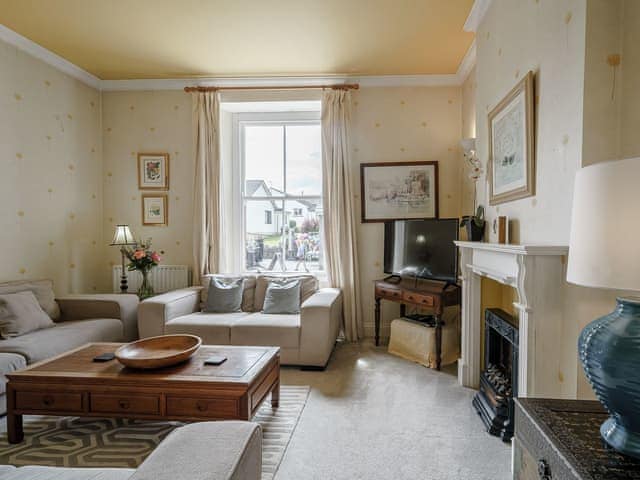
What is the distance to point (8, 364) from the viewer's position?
2438 millimetres

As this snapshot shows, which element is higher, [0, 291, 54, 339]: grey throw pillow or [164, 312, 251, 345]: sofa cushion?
[0, 291, 54, 339]: grey throw pillow

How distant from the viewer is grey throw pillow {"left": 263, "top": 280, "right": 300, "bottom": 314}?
3.77 metres

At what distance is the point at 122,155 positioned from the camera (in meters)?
4.58

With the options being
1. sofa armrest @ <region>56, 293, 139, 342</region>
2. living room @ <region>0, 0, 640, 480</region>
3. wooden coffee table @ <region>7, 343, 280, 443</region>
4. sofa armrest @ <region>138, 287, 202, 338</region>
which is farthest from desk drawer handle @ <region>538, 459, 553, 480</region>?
sofa armrest @ <region>56, 293, 139, 342</region>

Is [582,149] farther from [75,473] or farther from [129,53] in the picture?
[129,53]

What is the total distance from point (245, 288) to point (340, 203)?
Result: 1358 millimetres

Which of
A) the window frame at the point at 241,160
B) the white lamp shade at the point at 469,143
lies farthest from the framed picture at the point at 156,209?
the white lamp shade at the point at 469,143

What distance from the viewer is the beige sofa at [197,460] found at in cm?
96

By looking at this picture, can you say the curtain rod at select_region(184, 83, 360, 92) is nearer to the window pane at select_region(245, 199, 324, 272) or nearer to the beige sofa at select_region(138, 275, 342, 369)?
the window pane at select_region(245, 199, 324, 272)

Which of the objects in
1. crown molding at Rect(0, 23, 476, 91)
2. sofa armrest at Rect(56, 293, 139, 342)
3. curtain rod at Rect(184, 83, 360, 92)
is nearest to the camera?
sofa armrest at Rect(56, 293, 139, 342)

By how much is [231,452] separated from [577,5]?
85.2 inches

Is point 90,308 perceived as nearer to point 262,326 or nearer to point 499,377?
point 262,326

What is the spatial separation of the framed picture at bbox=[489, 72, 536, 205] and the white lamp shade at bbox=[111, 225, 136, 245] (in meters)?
3.59

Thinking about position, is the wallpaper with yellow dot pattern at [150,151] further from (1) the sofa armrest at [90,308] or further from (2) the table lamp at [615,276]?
(2) the table lamp at [615,276]
